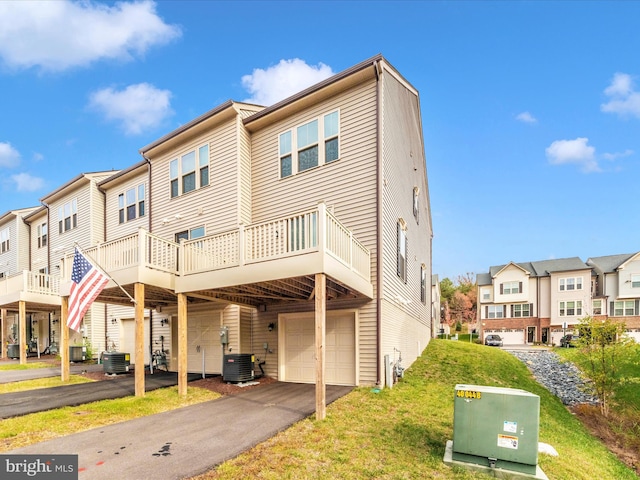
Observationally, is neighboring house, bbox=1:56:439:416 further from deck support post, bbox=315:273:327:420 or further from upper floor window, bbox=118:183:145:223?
upper floor window, bbox=118:183:145:223

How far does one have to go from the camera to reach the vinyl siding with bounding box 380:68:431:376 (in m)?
10.0

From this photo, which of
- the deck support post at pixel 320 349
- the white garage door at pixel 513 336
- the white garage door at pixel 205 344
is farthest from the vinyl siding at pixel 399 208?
the white garage door at pixel 513 336

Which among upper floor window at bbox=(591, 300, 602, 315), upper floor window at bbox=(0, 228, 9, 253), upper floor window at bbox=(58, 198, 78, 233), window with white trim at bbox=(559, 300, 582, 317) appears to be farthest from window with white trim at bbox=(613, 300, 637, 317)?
upper floor window at bbox=(0, 228, 9, 253)

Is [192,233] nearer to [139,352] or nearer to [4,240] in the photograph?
[139,352]

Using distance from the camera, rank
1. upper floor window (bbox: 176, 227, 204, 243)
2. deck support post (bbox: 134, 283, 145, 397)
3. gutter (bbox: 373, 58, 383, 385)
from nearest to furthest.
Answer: deck support post (bbox: 134, 283, 145, 397) < gutter (bbox: 373, 58, 383, 385) < upper floor window (bbox: 176, 227, 204, 243)

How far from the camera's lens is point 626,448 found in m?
7.88

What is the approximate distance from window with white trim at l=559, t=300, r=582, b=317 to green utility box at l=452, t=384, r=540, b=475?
39.6 m

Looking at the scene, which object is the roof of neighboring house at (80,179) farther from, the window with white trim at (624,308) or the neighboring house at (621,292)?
the window with white trim at (624,308)

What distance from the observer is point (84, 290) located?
871 cm

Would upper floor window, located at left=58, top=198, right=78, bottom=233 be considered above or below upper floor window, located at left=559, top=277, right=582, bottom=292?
above

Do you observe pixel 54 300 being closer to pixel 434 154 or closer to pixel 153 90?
pixel 153 90

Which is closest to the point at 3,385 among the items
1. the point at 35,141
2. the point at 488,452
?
the point at 488,452

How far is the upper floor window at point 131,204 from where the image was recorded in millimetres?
15562

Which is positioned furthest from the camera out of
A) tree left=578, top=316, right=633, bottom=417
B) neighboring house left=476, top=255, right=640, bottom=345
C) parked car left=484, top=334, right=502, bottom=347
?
neighboring house left=476, top=255, right=640, bottom=345
